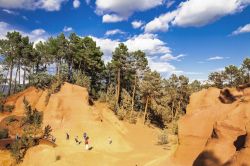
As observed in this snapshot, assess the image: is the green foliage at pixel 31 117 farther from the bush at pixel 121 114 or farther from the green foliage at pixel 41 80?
the bush at pixel 121 114

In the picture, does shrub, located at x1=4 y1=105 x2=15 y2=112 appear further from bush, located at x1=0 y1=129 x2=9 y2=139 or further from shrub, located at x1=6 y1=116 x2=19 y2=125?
bush, located at x1=0 y1=129 x2=9 y2=139

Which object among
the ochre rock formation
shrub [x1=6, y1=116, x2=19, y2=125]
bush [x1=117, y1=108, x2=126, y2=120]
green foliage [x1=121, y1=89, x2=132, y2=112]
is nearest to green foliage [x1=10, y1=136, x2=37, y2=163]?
shrub [x1=6, y1=116, x2=19, y2=125]

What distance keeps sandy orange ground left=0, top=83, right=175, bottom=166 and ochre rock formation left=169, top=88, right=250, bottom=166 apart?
3.82 m

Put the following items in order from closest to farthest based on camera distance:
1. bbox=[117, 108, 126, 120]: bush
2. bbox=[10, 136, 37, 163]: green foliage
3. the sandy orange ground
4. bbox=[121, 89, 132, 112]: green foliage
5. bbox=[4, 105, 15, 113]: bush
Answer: bbox=[10, 136, 37, 163]: green foliage → the sandy orange ground → bbox=[4, 105, 15, 113]: bush → bbox=[117, 108, 126, 120]: bush → bbox=[121, 89, 132, 112]: green foliage

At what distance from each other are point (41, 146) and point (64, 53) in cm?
3323

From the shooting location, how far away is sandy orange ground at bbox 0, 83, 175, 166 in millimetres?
29548

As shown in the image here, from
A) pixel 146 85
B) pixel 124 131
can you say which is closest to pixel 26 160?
pixel 124 131

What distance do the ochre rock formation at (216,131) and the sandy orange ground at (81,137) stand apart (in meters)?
3.82

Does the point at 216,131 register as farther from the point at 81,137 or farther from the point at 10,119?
the point at 10,119

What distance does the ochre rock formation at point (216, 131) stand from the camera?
15961mm

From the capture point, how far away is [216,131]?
17.3 m

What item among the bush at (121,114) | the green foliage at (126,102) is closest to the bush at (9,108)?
the bush at (121,114)

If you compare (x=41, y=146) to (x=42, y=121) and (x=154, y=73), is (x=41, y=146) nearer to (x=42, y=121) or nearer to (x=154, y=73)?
(x=42, y=121)

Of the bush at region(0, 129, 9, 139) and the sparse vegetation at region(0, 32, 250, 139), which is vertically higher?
the sparse vegetation at region(0, 32, 250, 139)
